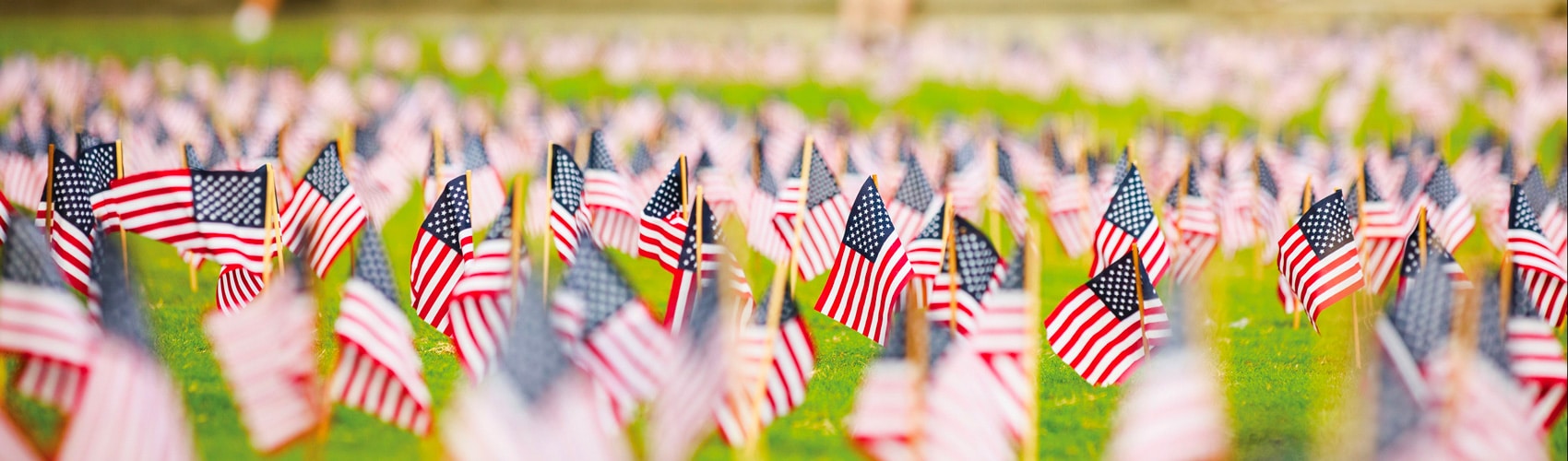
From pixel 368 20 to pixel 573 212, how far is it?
109 ft

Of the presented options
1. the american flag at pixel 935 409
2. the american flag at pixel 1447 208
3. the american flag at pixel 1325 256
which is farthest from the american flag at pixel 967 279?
the american flag at pixel 1447 208

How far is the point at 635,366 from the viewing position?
215 inches

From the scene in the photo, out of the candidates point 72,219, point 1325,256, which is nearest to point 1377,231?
point 1325,256

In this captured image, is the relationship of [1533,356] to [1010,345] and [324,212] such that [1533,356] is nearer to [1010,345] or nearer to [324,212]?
[1010,345]

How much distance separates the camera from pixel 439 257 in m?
7.02

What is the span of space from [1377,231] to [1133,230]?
1944 mm

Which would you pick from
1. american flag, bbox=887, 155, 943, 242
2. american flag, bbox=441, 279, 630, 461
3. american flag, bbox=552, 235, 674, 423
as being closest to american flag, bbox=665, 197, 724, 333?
american flag, bbox=552, 235, 674, 423

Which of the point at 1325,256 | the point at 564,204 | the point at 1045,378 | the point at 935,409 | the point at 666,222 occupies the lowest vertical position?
the point at 1045,378

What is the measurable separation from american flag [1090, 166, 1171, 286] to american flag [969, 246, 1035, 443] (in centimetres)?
252

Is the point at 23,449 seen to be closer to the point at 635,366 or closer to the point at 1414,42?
the point at 635,366

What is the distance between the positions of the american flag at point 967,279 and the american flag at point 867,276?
1.40 feet

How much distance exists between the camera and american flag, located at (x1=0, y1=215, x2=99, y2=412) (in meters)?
5.06

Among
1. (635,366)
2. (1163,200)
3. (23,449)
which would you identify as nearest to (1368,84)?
(1163,200)

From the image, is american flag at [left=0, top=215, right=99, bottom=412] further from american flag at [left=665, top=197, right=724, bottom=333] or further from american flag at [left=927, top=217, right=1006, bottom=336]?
american flag at [left=927, top=217, right=1006, bottom=336]
